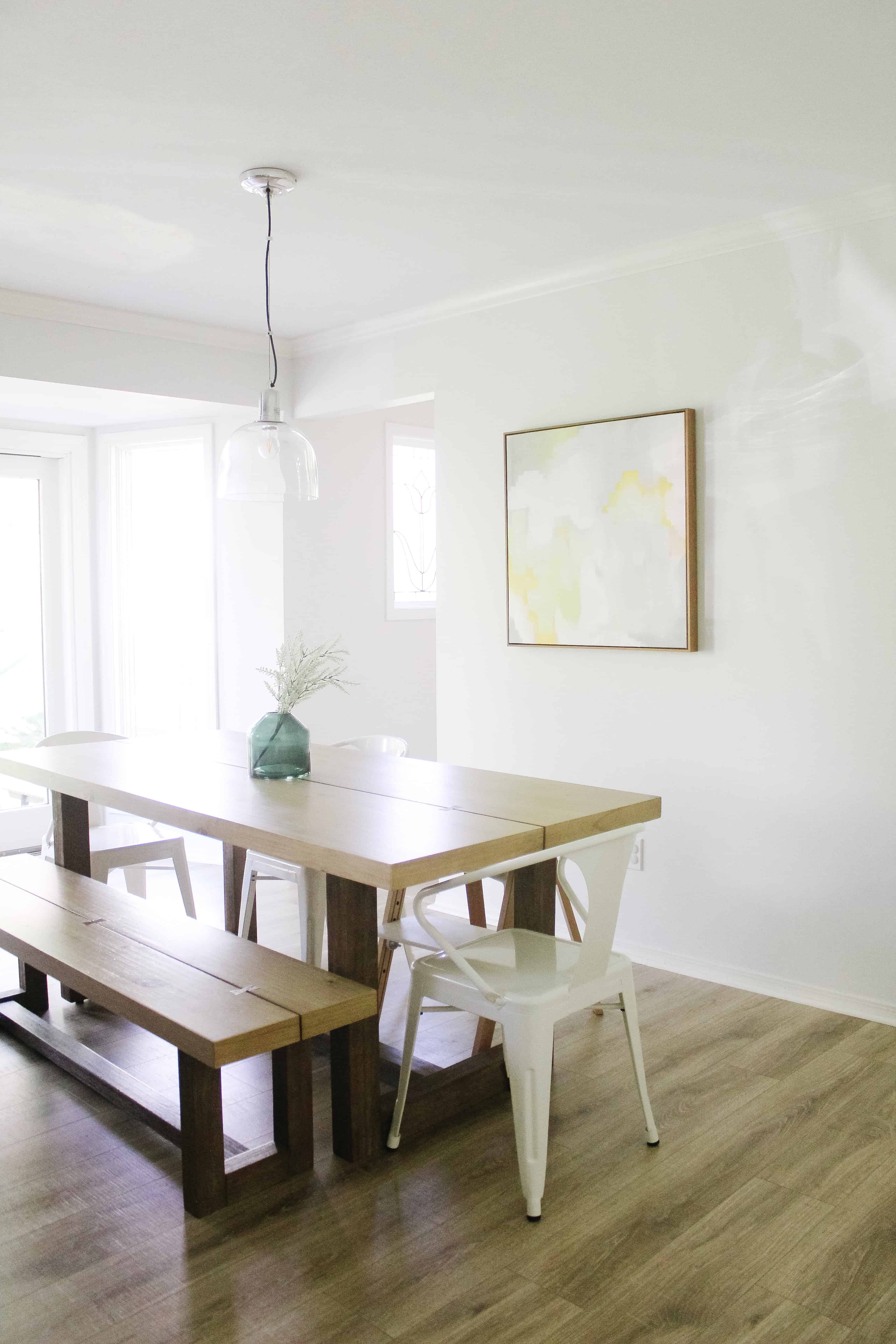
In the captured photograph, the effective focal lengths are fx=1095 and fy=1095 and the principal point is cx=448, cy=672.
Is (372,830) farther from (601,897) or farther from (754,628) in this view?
(754,628)

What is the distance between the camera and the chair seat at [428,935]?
2701 millimetres

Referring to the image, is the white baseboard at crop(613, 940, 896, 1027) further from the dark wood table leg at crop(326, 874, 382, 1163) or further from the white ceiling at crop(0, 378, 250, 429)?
the white ceiling at crop(0, 378, 250, 429)

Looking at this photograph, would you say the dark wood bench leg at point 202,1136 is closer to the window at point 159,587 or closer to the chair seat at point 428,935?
the chair seat at point 428,935

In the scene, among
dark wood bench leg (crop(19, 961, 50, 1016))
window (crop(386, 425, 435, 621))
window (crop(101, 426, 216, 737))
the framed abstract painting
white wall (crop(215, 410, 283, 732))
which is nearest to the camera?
dark wood bench leg (crop(19, 961, 50, 1016))

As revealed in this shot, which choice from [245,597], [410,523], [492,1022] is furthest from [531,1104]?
[410,523]

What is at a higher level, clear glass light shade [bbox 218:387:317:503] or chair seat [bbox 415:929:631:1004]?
clear glass light shade [bbox 218:387:317:503]

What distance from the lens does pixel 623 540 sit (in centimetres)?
378

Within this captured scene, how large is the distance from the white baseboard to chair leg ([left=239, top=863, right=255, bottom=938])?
120 centimetres

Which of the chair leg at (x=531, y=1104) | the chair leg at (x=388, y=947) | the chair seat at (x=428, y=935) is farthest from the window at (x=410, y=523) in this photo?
the chair leg at (x=531, y=1104)

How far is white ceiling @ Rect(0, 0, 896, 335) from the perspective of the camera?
220 centimetres

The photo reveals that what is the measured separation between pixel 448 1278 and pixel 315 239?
2942mm

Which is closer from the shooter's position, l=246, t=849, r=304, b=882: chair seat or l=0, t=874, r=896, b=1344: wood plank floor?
l=0, t=874, r=896, b=1344: wood plank floor

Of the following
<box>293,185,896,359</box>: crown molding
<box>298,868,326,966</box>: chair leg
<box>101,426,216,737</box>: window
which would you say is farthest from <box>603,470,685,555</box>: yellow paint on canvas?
<box>101,426,216,737</box>: window

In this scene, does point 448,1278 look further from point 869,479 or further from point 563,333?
point 563,333
